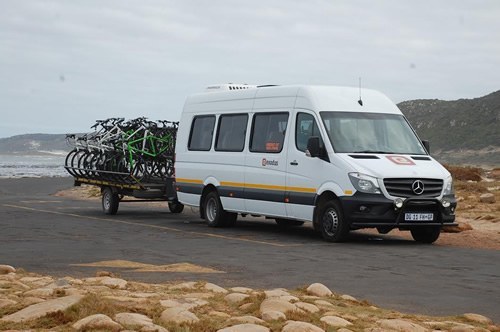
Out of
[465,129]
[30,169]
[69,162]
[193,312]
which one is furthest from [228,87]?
[465,129]

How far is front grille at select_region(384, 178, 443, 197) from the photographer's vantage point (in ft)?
58.1

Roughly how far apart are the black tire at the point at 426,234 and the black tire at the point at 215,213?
4.35 metres

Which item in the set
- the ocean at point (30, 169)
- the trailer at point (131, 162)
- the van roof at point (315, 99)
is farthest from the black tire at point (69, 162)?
the ocean at point (30, 169)

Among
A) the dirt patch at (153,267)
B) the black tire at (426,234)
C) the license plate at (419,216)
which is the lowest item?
the dirt patch at (153,267)

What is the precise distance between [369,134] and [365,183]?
1.49 meters

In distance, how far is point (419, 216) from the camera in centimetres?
1795

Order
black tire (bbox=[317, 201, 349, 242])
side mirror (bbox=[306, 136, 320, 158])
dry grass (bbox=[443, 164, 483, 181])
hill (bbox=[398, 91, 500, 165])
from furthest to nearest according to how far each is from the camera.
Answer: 1. hill (bbox=[398, 91, 500, 165])
2. dry grass (bbox=[443, 164, 483, 181])
3. side mirror (bbox=[306, 136, 320, 158])
4. black tire (bbox=[317, 201, 349, 242])

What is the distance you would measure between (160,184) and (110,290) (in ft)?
49.1

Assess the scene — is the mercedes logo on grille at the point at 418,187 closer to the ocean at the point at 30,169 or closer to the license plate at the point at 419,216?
the license plate at the point at 419,216

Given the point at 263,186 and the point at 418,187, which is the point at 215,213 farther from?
the point at 418,187

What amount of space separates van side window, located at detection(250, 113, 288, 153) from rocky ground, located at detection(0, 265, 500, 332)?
380 inches

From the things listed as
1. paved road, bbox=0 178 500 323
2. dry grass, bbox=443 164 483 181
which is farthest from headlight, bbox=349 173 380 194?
dry grass, bbox=443 164 483 181

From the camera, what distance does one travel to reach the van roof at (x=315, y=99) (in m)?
19.1

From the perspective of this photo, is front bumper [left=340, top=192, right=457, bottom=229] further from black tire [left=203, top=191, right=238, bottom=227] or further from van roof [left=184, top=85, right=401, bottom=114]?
black tire [left=203, top=191, right=238, bottom=227]
